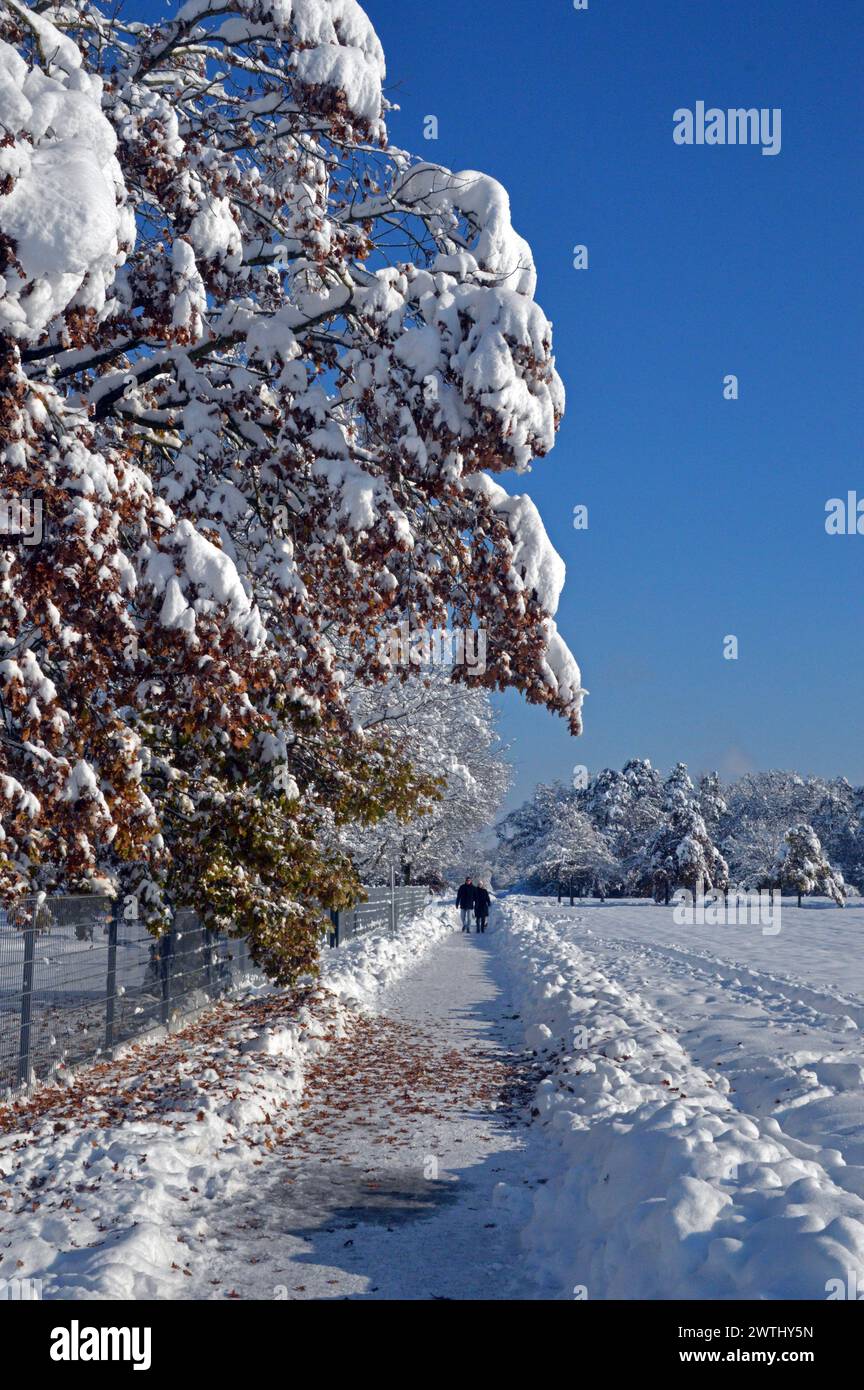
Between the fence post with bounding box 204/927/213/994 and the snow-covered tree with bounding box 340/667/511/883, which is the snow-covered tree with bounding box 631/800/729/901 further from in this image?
the fence post with bounding box 204/927/213/994

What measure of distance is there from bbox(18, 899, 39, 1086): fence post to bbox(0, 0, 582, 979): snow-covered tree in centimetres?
114

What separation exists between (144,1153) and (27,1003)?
318cm

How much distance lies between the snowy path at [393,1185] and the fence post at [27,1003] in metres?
2.50

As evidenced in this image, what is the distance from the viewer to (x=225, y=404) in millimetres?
7801

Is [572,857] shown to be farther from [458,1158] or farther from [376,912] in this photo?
[458,1158]

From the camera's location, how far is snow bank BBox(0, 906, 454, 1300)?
5.20 meters

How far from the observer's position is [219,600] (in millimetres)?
6570

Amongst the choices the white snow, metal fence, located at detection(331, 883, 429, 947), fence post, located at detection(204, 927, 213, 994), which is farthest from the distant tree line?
the white snow

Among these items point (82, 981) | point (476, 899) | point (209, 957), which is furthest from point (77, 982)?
point (476, 899)

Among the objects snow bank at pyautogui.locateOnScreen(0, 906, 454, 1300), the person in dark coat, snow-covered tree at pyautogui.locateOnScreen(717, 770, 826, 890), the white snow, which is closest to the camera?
the white snow

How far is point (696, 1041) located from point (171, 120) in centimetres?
972

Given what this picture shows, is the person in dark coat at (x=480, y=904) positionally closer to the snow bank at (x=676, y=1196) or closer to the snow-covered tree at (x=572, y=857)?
the snow bank at (x=676, y=1196)
